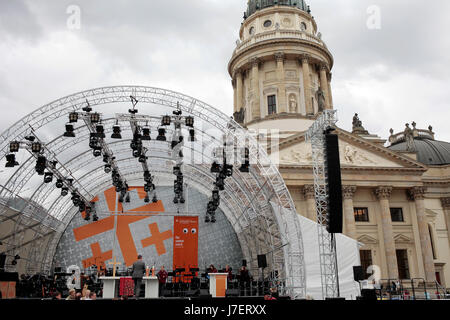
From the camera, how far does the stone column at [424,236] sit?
33469mm

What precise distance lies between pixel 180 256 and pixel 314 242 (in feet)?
37.9

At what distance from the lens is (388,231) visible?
34156 mm

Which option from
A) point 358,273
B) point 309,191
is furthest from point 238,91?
point 358,273

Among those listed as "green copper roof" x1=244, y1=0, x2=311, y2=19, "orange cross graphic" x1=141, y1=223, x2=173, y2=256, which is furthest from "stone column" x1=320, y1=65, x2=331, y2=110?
"orange cross graphic" x1=141, y1=223, x2=173, y2=256

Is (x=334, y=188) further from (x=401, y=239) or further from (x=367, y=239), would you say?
(x=401, y=239)

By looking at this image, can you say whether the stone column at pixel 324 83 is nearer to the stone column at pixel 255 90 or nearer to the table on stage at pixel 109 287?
the stone column at pixel 255 90

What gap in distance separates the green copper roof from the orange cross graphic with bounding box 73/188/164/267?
113 ft

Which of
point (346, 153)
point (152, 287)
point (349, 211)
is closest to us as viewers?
point (152, 287)

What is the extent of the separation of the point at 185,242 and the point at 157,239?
98.9 inches

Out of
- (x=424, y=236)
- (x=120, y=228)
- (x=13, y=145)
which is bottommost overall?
(x=424, y=236)

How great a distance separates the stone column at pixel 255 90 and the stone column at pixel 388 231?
1727 cm

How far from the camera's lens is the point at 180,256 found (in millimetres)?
30562
